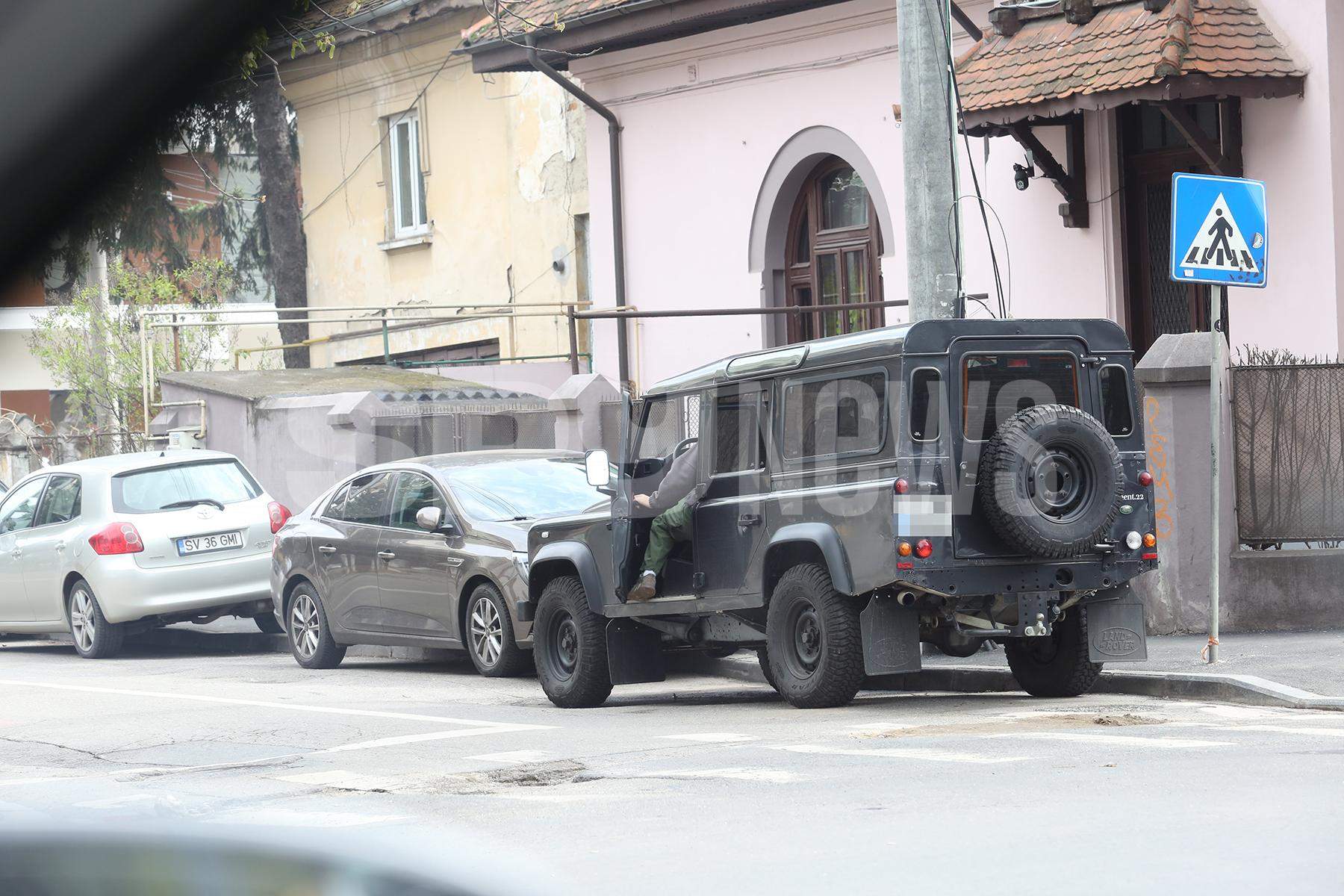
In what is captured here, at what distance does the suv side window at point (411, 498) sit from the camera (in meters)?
14.2

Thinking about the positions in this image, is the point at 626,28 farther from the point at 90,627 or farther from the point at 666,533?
the point at 666,533

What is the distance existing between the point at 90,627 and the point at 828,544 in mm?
9159

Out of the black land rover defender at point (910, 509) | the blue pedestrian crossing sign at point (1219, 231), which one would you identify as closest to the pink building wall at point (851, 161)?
the blue pedestrian crossing sign at point (1219, 231)

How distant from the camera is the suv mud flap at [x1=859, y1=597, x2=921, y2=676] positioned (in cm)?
996

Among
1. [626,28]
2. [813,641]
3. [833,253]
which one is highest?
[626,28]

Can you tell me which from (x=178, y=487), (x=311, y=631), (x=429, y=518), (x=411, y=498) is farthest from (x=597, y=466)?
(x=178, y=487)

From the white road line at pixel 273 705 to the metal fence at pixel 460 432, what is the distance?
23.6 feet

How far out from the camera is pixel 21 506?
59.2 ft

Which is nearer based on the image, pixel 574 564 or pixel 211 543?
pixel 574 564

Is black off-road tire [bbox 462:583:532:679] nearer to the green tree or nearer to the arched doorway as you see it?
the arched doorway

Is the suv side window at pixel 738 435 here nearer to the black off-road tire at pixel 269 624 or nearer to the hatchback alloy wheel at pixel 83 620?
the black off-road tire at pixel 269 624

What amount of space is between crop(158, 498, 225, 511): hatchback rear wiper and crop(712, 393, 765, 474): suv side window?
7.12 m

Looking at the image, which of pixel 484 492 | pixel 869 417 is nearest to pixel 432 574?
pixel 484 492

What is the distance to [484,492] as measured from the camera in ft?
45.9
